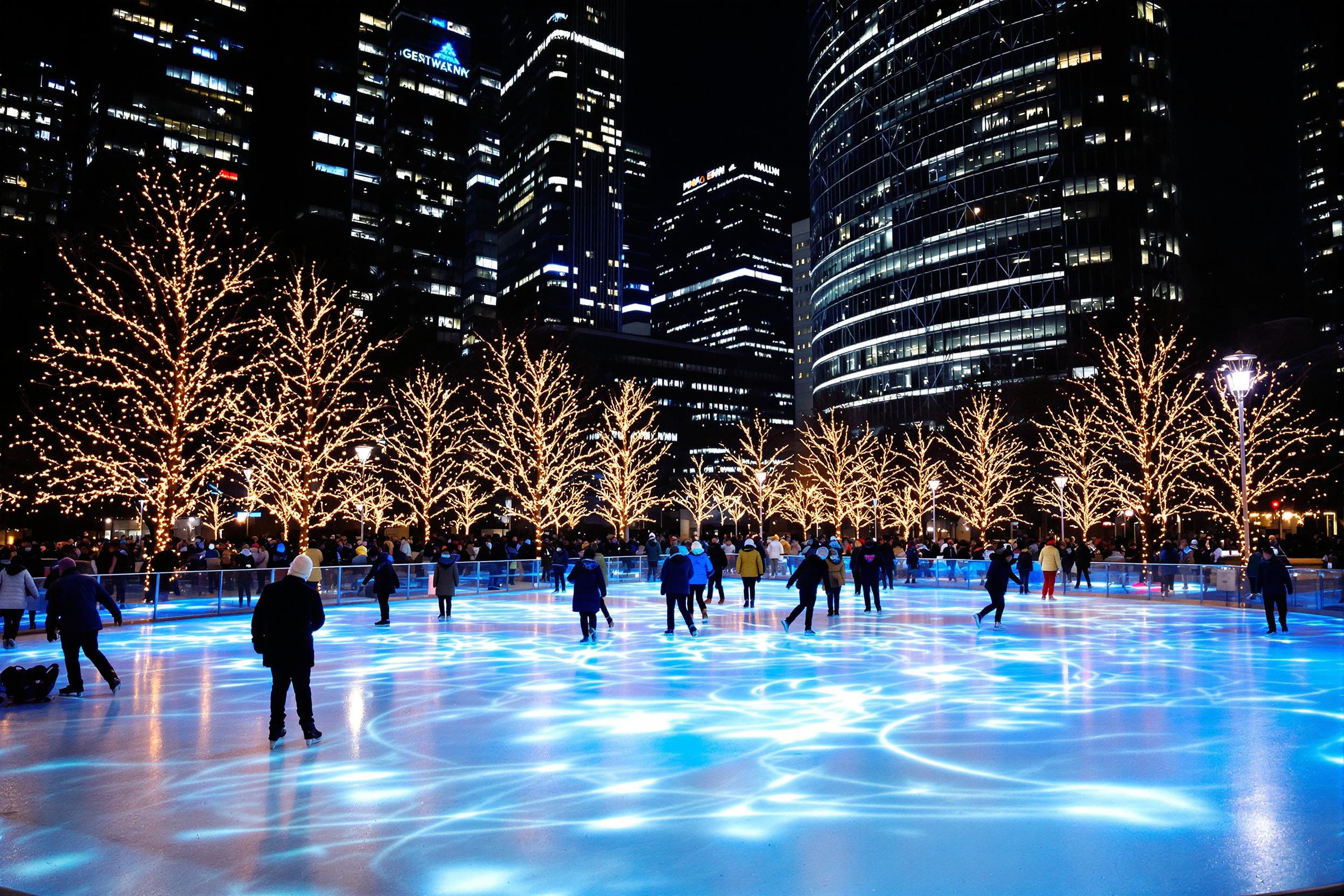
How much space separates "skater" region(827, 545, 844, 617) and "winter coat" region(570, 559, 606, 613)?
5899mm

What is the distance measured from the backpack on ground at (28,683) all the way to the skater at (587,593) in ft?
23.9

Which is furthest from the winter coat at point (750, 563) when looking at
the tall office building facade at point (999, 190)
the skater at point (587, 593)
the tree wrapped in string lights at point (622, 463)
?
the tall office building facade at point (999, 190)

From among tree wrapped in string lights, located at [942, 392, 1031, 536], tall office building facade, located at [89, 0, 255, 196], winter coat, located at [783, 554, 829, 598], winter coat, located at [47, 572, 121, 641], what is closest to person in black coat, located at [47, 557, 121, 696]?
winter coat, located at [47, 572, 121, 641]

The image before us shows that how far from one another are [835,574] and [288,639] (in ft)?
46.3

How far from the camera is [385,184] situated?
127 m

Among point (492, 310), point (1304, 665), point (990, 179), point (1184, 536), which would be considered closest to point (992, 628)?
point (1304, 665)

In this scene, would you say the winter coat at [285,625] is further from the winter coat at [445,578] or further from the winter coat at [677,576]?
the winter coat at [445,578]

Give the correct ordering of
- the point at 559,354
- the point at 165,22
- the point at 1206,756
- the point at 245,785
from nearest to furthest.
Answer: the point at 245,785 → the point at 1206,756 → the point at 559,354 → the point at 165,22

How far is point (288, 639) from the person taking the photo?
784cm

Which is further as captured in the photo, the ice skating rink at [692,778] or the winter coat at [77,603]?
the winter coat at [77,603]

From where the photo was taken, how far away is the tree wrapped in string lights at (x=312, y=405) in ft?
101

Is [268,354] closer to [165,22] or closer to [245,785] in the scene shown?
[245,785]

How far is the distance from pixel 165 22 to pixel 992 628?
358ft

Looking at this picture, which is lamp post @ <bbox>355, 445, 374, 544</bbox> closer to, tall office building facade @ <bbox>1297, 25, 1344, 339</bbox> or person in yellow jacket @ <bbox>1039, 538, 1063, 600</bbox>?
person in yellow jacket @ <bbox>1039, 538, 1063, 600</bbox>
